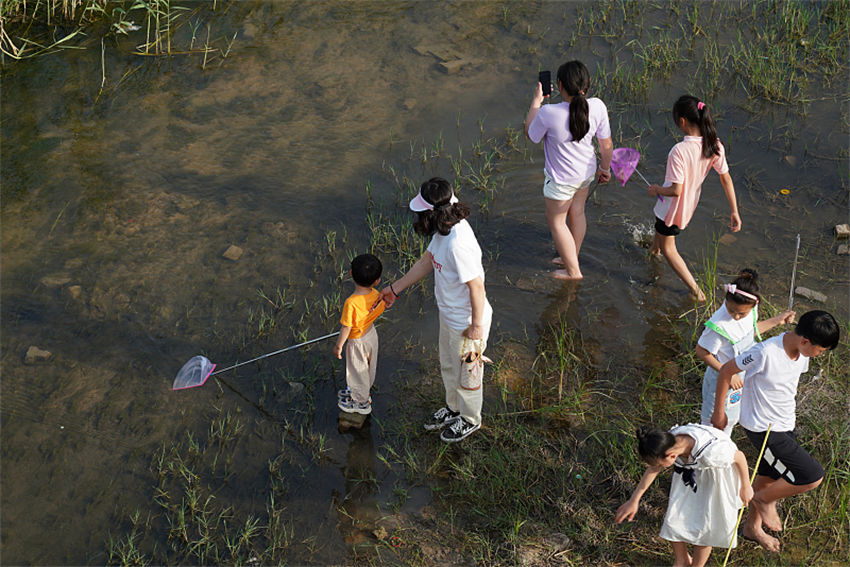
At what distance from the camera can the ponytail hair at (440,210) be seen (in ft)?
12.9

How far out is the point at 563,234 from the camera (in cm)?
561

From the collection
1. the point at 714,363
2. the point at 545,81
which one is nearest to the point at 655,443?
the point at 714,363

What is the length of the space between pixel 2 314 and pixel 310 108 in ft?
11.4

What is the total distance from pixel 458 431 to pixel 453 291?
91 centimetres

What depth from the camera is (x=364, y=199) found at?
677 centimetres

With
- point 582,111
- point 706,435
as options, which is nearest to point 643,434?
point 706,435

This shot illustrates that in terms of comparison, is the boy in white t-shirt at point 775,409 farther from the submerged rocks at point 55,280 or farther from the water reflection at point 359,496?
the submerged rocks at point 55,280

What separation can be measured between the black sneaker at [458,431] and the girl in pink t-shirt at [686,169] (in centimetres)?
192

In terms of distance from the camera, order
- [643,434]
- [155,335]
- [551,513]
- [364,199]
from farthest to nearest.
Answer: [364,199] < [155,335] < [551,513] < [643,434]

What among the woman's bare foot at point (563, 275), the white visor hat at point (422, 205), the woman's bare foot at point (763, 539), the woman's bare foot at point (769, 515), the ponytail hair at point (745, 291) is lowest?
the woman's bare foot at point (563, 275)

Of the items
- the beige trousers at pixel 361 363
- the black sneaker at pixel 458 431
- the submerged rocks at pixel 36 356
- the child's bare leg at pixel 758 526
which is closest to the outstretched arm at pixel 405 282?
the beige trousers at pixel 361 363

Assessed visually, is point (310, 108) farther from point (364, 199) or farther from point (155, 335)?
point (155, 335)

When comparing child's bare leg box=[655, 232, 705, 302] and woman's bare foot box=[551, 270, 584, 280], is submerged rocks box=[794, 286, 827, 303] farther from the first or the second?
woman's bare foot box=[551, 270, 584, 280]

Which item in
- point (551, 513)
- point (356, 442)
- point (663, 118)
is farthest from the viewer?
point (663, 118)
